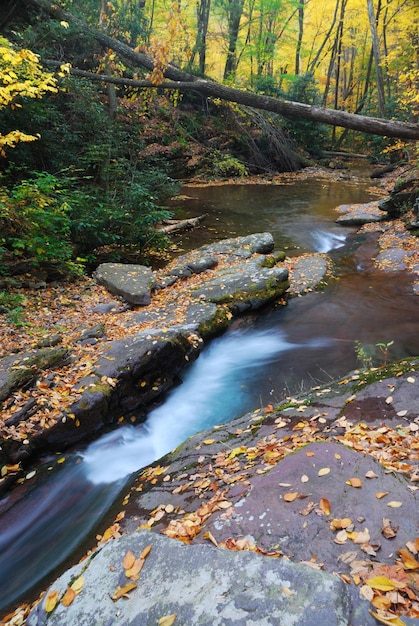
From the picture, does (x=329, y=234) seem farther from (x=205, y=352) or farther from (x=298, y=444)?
(x=298, y=444)

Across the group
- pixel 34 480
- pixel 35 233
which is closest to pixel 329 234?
pixel 35 233

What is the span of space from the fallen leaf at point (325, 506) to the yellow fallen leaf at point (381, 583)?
546mm

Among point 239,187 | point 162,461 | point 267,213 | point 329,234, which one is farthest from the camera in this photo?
point 239,187

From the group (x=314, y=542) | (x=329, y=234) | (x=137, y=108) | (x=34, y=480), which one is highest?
(x=137, y=108)

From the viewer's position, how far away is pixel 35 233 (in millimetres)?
7230

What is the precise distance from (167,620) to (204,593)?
8.1 inches

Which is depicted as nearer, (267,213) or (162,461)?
(162,461)

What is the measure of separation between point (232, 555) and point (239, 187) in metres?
20.1

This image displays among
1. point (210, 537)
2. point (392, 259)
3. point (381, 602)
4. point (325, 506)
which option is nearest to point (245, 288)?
point (392, 259)

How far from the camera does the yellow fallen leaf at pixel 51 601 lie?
6.88 feet

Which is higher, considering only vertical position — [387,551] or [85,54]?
[85,54]

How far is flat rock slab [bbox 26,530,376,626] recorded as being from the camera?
172 centimetres

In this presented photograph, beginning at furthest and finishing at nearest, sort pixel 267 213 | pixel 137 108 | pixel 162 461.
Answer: pixel 137 108
pixel 267 213
pixel 162 461

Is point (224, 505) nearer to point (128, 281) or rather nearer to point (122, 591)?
point (122, 591)
